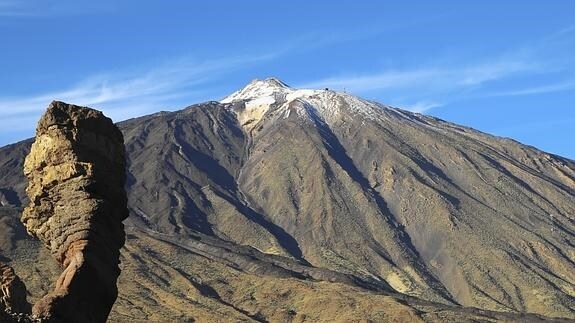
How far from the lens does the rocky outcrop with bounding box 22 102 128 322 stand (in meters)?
19.4

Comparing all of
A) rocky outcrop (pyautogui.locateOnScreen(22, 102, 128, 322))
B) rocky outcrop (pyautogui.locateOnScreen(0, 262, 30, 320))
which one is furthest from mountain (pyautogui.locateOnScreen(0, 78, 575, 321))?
rocky outcrop (pyautogui.locateOnScreen(22, 102, 128, 322))

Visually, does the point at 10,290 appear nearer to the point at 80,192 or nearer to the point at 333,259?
the point at 80,192

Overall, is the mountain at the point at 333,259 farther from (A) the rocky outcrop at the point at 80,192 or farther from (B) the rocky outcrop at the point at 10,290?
(A) the rocky outcrop at the point at 80,192

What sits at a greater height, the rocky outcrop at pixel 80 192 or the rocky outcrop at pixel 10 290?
the rocky outcrop at pixel 80 192

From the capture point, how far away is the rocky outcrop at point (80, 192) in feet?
63.8

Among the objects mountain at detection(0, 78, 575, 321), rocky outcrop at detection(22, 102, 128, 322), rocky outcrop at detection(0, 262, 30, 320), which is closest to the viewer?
rocky outcrop at detection(22, 102, 128, 322)

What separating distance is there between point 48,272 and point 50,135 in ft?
319

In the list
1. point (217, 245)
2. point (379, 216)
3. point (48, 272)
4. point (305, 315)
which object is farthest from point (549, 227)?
point (48, 272)

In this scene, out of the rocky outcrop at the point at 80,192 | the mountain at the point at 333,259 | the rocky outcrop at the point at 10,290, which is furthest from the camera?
the mountain at the point at 333,259

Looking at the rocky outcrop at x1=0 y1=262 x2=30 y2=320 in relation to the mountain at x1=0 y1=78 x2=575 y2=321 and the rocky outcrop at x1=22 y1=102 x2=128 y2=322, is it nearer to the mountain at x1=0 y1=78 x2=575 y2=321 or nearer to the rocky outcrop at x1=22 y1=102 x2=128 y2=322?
the rocky outcrop at x1=22 y1=102 x2=128 y2=322

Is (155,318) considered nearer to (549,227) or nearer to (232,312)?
(232,312)

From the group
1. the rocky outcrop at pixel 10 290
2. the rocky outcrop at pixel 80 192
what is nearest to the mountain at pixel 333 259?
the rocky outcrop at pixel 10 290

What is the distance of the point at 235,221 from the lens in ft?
608

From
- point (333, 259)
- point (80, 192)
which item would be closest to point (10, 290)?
point (80, 192)
